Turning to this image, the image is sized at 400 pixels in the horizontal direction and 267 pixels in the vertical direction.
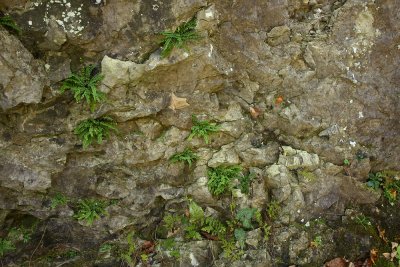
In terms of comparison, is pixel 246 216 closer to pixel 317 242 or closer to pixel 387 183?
pixel 317 242

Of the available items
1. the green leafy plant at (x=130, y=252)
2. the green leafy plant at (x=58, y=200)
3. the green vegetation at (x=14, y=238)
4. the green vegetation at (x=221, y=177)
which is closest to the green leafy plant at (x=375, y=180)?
the green vegetation at (x=221, y=177)

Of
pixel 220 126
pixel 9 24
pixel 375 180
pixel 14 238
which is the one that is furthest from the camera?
pixel 375 180

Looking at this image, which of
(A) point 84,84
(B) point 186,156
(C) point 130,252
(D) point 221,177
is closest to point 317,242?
(D) point 221,177

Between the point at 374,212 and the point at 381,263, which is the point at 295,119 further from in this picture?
the point at 381,263

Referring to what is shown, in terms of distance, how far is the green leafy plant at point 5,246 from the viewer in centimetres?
681

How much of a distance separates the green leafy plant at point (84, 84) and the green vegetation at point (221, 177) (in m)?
2.63

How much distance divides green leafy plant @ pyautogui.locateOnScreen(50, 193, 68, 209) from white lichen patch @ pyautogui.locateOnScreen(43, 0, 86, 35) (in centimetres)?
→ 309

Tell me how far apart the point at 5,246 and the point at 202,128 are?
4.42m

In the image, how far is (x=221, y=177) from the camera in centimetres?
716

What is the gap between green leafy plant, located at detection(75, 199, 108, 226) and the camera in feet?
22.9

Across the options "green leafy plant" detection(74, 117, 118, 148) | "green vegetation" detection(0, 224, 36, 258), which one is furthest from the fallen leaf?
"green vegetation" detection(0, 224, 36, 258)

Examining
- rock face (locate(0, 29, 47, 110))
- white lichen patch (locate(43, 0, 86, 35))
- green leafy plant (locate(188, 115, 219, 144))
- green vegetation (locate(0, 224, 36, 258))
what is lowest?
green vegetation (locate(0, 224, 36, 258))

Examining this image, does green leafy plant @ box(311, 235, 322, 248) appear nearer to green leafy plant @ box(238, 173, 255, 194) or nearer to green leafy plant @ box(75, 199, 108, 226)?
green leafy plant @ box(238, 173, 255, 194)

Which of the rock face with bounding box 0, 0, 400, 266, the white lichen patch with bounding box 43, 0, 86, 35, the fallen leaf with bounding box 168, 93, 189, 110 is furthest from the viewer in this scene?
the fallen leaf with bounding box 168, 93, 189, 110
